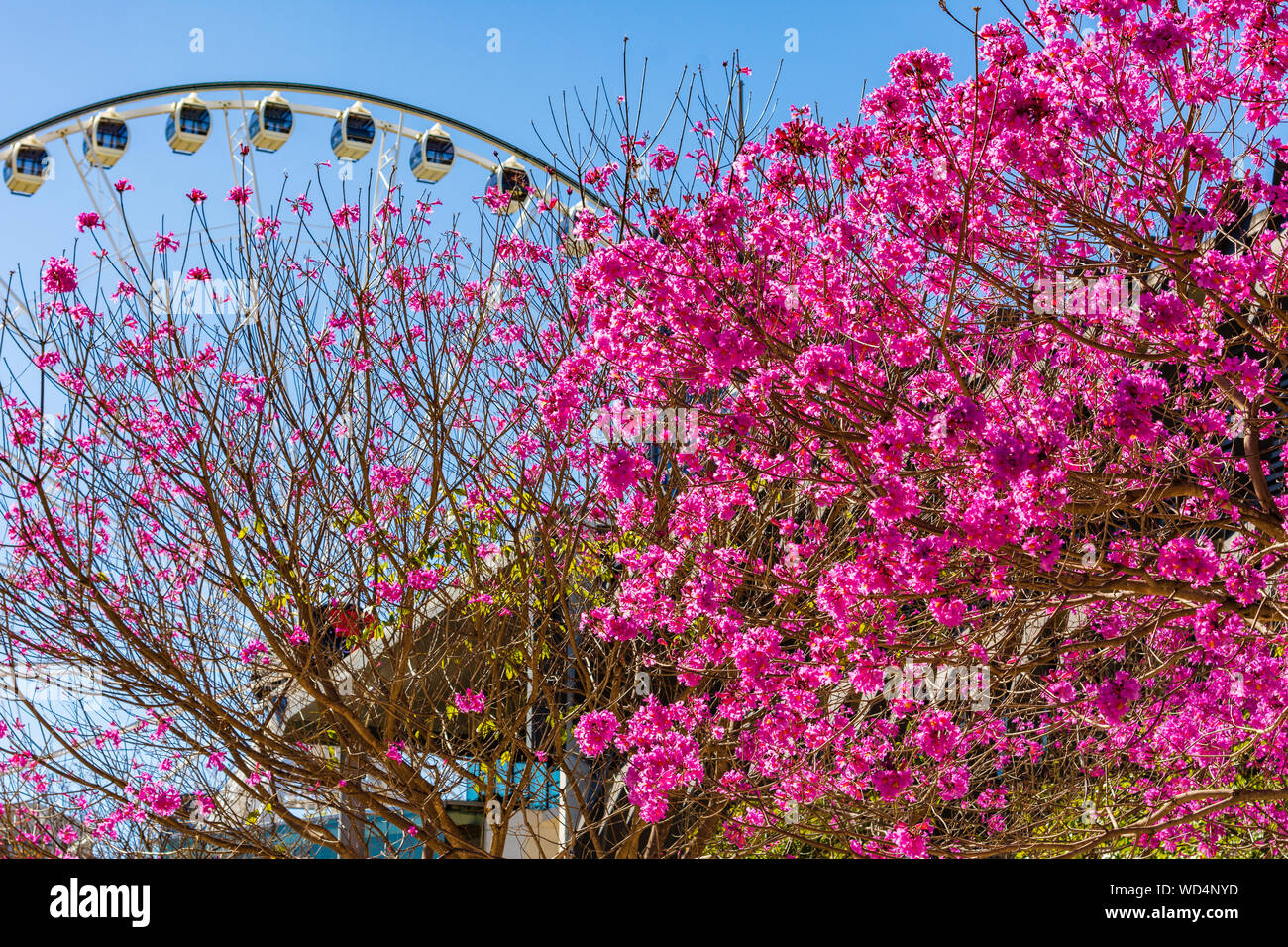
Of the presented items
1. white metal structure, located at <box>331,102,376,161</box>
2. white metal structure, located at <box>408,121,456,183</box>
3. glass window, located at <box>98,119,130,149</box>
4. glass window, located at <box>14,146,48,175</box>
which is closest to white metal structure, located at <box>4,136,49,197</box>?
glass window, located at <box>14,146,48,175</box>

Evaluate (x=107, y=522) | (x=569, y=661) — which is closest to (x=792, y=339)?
(x=569, y=661)

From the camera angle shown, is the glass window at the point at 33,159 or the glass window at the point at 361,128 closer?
the glass window at the point at 33,159

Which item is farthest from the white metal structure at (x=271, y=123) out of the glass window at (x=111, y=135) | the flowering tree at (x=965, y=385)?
the flowering tree at (x=965, y=385)

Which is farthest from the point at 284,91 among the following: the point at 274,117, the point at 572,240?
the point at 572,240

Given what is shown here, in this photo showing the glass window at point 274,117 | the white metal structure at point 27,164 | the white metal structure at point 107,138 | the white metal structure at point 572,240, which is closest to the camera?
the white metal structure at point 572,240

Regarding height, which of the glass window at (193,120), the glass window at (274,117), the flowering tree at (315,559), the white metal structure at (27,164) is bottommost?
the flowering tree at (315,559)

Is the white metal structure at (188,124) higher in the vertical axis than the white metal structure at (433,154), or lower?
higher

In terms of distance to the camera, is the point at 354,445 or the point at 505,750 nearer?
the point at 354,445

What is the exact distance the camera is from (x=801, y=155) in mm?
4801

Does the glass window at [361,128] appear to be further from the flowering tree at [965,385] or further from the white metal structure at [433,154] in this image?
the flowering tree at [965,385]

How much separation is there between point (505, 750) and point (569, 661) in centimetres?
80

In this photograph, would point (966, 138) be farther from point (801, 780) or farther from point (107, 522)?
point (107, 522)

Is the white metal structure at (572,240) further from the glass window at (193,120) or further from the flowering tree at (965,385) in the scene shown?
the glass window at (193,120)

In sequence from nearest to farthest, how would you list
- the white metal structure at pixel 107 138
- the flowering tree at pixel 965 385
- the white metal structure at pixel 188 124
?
the flowering tree at pixel 965 385, the white metal structure at pixel 107 138, the white metal structure at pixel 188 124
